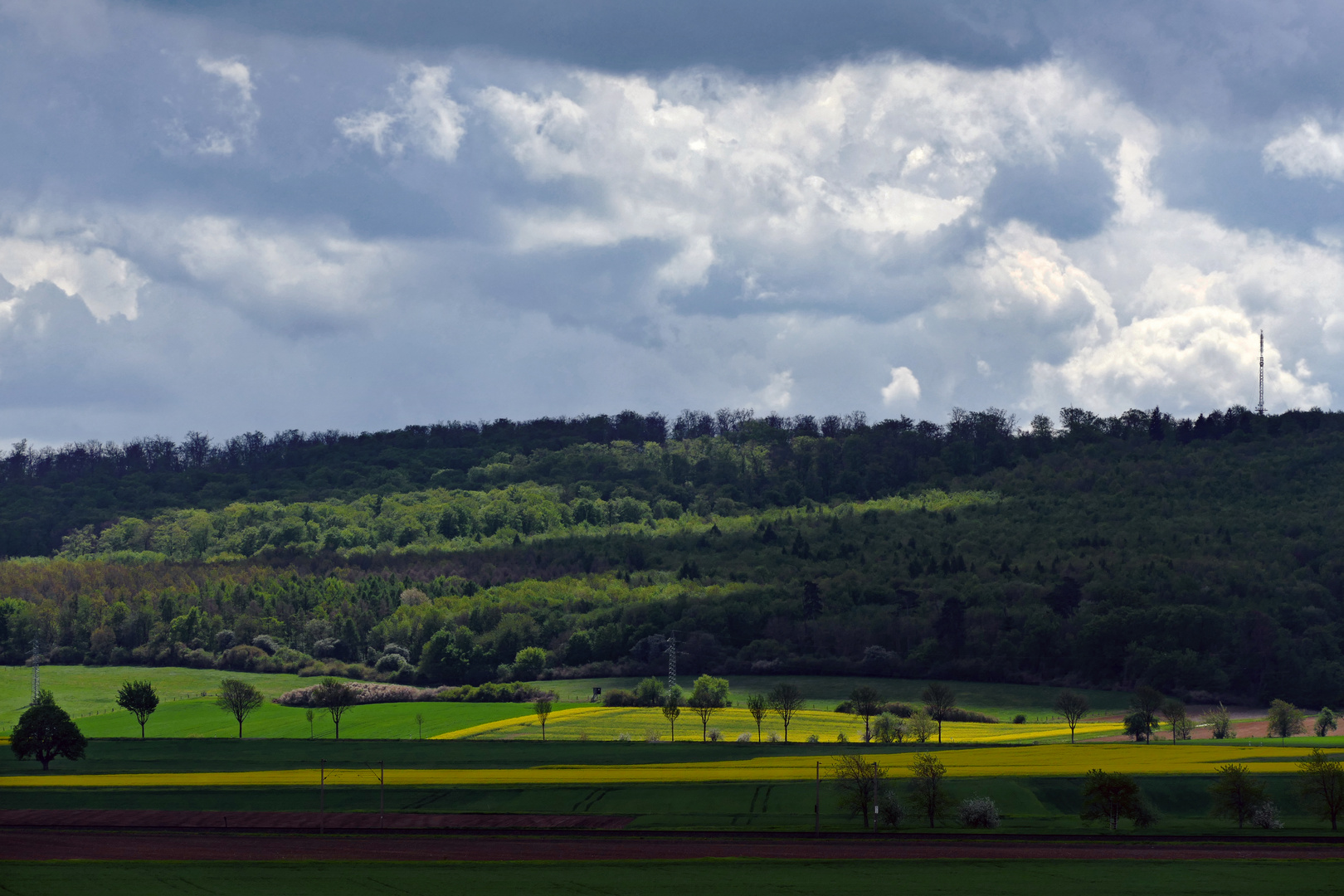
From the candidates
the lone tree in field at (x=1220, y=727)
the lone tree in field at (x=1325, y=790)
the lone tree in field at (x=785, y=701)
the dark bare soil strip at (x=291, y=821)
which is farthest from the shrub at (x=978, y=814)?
the lone tree in field at (x=1220, y=727)

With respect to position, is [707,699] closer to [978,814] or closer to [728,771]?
[728,771]

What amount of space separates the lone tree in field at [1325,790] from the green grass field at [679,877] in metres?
16.3

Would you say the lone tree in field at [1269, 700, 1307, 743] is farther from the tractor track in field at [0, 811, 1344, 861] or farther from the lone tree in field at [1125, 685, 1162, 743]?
the tractor track in field at [0, 811, 1344, 861]

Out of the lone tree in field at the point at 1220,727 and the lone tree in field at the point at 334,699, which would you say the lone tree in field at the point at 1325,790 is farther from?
the lone tree in field at the point at 334,699

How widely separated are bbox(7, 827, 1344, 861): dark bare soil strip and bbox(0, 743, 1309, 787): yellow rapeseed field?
66.4 ft

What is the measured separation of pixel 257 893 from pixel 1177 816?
203 feet

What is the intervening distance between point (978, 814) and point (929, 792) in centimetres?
398

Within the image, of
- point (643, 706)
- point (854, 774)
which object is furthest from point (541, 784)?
point (643, 706)

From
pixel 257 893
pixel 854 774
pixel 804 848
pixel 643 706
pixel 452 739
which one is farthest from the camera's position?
pixel 643 706

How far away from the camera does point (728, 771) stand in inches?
4451

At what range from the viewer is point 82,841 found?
284 feet

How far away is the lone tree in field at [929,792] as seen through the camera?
94.6m

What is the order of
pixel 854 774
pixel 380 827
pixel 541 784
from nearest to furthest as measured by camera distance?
pixel 380 827, pixel 854 774, pixel 541 784

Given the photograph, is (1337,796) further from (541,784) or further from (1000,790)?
(541,784)
